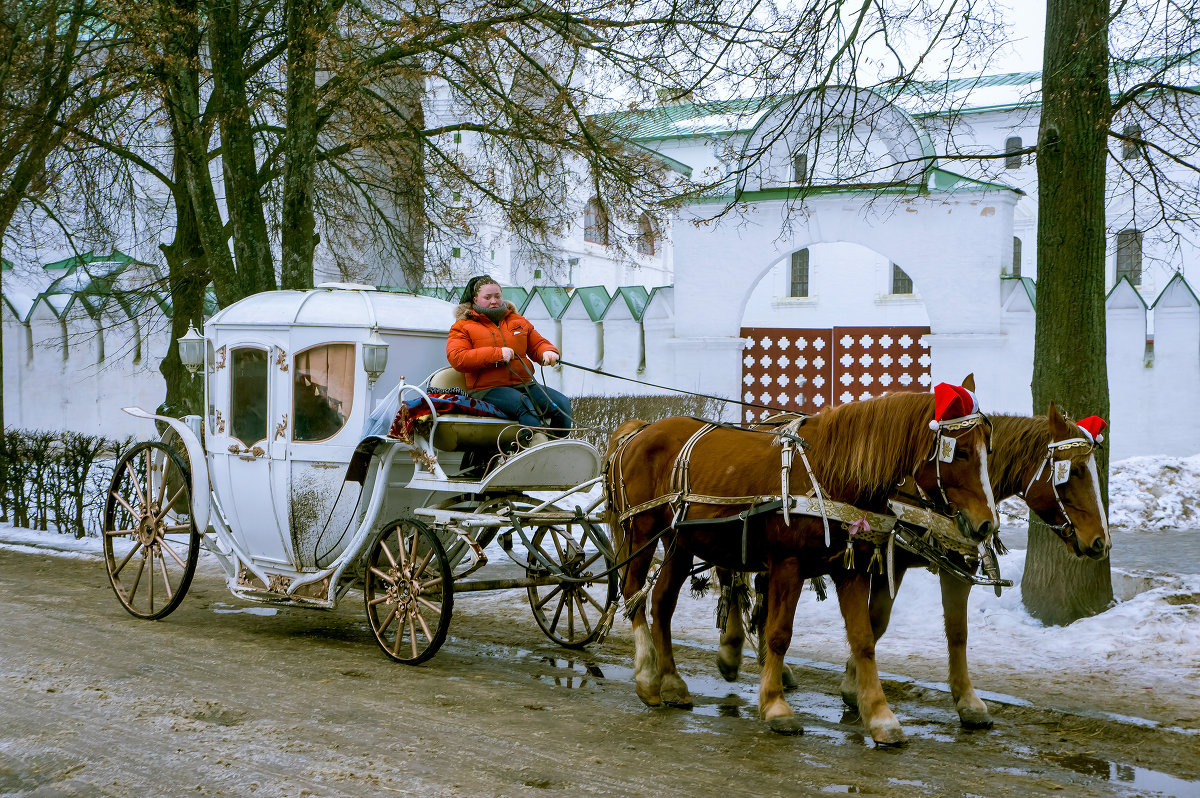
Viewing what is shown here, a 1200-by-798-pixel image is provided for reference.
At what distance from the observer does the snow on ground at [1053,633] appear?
22.0 feet

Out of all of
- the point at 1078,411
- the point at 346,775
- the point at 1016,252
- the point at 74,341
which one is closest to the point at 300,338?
the point at 346,775

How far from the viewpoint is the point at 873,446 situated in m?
5.30

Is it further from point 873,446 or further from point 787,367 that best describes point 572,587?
point 787,367

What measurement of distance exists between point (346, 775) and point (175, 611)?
4.60 metres

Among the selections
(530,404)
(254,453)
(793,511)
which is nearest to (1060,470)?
(793,511)

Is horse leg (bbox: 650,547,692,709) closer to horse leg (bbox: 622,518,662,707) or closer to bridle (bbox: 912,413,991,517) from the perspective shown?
horse leg (bbox: 622,518,662,707)

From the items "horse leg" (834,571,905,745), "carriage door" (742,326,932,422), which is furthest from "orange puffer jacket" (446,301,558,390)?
"carriage door" (742,326,932,422)

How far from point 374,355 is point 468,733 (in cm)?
266

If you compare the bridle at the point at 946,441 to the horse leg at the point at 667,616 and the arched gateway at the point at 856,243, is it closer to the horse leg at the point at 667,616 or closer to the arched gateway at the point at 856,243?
the horse leg at the point at 667,616

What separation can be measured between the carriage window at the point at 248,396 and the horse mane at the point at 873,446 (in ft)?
13.1

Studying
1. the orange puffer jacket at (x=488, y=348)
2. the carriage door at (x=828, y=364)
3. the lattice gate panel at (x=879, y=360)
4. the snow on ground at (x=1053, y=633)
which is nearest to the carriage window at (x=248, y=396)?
the orange puffer jacket at (x=488, y=348)

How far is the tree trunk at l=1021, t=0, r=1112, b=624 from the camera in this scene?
7.73 metres

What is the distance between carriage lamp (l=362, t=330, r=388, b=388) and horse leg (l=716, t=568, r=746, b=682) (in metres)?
2.40

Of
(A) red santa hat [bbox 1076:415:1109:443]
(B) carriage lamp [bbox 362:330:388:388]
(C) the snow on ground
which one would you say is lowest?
(C) the snow on ground
